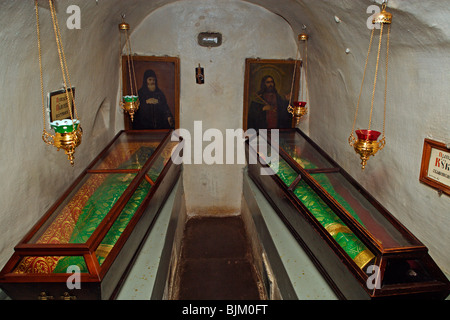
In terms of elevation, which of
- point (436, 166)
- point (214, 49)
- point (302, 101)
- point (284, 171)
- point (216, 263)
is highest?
point (214, 49)

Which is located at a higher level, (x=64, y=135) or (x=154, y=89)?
(x=154, y=89)

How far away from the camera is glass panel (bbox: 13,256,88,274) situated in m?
2.19

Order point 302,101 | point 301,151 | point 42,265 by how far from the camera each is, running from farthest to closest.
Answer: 1. point 302,101
2. point 301,151
3. point 42,265

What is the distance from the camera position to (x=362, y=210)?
9.57 feet

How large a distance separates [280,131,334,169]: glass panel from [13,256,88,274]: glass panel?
2641 millimetres

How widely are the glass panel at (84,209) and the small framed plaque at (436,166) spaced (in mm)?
2669

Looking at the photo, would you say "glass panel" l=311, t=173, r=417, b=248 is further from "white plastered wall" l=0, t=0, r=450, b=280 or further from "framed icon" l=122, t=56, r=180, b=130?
"framed icon" l=122, t=56, r=180, b=130

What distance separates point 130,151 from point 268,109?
7.75ft

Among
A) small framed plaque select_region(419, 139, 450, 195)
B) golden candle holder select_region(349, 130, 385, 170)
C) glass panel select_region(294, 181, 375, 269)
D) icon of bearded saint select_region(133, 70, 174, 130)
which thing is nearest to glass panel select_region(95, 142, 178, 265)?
icon of bearded saint select_region(133, 70, 174, 130)

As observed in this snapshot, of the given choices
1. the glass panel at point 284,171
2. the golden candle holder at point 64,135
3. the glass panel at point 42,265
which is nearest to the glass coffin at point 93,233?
the glass panel at point 42,265

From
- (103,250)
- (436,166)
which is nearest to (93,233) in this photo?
(103,250)

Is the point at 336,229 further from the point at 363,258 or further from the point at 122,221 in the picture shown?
the point at 122,221

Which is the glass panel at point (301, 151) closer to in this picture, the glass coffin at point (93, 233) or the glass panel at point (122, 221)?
the glass coffin at point (93, 233)

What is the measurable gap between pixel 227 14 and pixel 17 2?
3.44 meters
